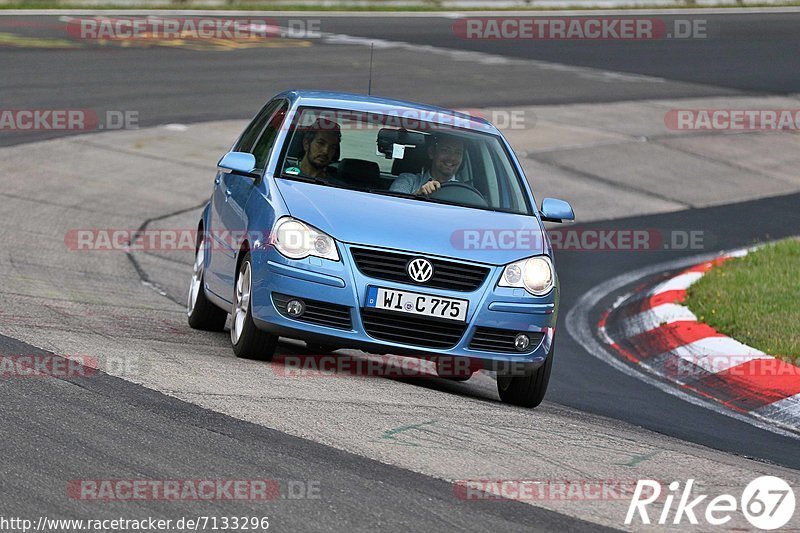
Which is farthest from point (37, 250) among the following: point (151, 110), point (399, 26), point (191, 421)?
point (399, 26)

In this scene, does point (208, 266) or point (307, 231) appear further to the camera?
point (208, 266)

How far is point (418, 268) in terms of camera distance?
768cm

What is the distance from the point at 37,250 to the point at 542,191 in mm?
6889

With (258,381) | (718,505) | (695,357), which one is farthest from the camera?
(695,357)

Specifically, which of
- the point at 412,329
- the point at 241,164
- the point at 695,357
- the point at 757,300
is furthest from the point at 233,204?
the point at 757,300

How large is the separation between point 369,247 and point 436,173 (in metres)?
1.24

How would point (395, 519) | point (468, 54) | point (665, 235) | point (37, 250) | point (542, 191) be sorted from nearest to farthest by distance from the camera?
1. point (395, 519)
2. point (37, 250)
3. point (665, 235)
4. point (542, 191)
5. point (468, 54)

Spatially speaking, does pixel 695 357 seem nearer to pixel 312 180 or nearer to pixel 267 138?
pixel 312 180

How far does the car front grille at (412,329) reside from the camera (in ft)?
25.3

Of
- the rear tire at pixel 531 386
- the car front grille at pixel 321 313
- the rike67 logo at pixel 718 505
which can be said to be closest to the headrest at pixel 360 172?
the car front grille at pixel 321 313

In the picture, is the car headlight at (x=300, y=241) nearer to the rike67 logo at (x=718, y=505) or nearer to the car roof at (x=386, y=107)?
the car roof at (x=386, y=107)

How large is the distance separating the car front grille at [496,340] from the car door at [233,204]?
1.52 meters

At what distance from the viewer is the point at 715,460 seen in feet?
22.1

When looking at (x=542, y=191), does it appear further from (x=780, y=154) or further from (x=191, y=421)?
(x=191, y=421)
